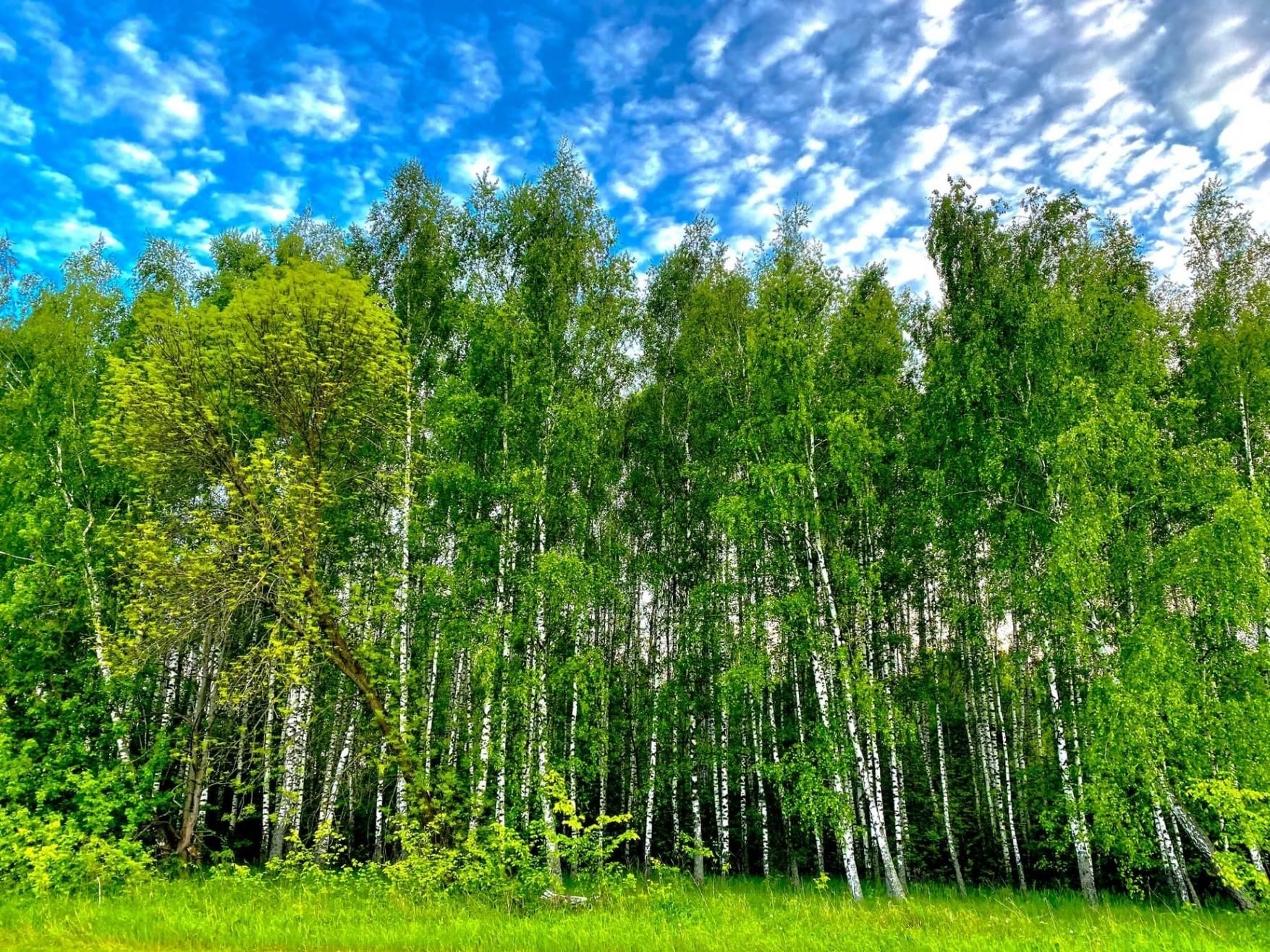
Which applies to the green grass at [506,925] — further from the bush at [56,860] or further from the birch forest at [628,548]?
the birch forest at [628,548]

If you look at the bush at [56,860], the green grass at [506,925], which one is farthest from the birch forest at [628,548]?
the green grass at [506,925]

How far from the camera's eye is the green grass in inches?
256

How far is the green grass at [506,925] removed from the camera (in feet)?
21.3

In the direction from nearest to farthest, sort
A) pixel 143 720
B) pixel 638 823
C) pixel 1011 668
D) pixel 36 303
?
1. pixel 1011 668
2. pixel 143 720
3. pixel 36 303
4. pixel 638 823

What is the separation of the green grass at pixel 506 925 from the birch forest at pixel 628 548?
40.1 inches

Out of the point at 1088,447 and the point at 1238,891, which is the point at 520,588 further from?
the point at 1238,891

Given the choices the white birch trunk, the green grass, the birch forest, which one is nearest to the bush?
the birch forest

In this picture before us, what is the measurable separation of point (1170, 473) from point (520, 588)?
12.7 meters

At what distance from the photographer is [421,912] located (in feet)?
26.6

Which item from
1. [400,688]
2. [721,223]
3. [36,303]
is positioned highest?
[721,223]

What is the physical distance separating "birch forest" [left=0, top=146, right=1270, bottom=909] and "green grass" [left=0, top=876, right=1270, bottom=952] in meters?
1.02

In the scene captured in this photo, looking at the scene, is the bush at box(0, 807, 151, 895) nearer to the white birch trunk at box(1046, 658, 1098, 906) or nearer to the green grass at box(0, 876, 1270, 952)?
the green grass at box(0, 876, 1270, 952)

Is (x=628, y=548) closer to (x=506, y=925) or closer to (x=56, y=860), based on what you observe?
(x=506, y=925)

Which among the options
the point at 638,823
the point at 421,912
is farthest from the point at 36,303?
the point at 638,823
